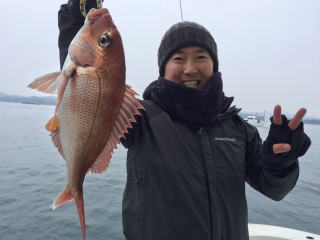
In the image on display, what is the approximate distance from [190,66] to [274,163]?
1108 millimetres

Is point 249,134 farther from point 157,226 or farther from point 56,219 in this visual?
point 56,219

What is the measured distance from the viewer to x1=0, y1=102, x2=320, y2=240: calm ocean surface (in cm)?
728

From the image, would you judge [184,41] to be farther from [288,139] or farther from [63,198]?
[63,198]

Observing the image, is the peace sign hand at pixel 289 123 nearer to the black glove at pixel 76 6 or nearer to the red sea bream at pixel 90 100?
the red sea bream at pixel 90 100

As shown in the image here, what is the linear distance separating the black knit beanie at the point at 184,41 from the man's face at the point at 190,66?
5 cm

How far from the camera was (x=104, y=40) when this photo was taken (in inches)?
63.1

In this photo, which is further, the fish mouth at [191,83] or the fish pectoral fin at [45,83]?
the fish mouth at [191,83]

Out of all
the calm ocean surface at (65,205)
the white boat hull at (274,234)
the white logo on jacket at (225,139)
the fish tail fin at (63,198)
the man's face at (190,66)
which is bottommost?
the calm ocean surface at (65,205)

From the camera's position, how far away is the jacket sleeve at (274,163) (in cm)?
222

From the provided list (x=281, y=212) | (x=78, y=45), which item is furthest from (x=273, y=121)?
(x=281, y=212)

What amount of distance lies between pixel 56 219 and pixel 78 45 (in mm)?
7467

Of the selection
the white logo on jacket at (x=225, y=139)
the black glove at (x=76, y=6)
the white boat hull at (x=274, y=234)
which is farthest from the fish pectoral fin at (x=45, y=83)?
the white boat hull at (x=274, y=234)

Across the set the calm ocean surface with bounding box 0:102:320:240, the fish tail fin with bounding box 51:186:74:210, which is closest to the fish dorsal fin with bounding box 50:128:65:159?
the fish tail fin with bounding box 51:186:74:210

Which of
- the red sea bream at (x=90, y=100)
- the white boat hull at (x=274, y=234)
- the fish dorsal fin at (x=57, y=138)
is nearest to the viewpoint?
the red sea bream at (x=90, y=100)
